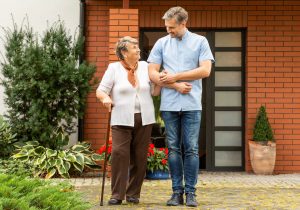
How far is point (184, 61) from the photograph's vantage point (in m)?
6.62

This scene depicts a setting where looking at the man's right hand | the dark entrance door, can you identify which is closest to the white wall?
the dark entrance door

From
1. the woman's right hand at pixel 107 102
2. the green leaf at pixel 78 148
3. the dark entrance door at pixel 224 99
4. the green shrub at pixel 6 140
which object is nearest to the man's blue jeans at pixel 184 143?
the woman's right hand at pixel 107 102

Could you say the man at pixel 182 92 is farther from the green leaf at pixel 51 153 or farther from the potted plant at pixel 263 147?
the potted plant at pixel 263 147

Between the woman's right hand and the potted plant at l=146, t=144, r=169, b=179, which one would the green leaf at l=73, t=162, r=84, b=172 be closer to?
the potted plant at l=146, t=144, r=169, b=179

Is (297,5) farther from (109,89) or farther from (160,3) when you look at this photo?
(109,89)

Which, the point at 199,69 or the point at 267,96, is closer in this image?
the point at 199,69

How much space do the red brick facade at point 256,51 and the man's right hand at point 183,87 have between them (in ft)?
15.2

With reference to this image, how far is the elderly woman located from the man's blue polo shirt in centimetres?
22

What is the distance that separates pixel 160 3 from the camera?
11164 mm

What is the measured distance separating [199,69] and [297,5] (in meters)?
5.25

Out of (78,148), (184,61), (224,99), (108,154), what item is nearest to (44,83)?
(78,148)

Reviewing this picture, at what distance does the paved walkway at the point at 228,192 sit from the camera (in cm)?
686

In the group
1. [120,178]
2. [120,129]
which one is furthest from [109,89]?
[120,178]

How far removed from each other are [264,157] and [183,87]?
4.48 m
